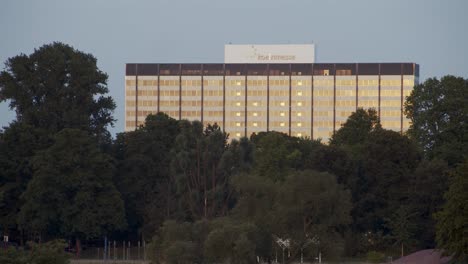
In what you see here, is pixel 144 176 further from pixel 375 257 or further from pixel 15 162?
pixel 375 257

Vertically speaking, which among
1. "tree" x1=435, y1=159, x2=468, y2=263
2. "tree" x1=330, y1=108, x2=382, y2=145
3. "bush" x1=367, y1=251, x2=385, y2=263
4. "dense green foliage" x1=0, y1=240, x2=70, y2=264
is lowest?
"bush" x1=367, y1=251, x2=385, y2=263

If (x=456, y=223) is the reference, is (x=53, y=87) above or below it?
above

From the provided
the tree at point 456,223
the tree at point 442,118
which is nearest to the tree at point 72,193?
the tree at point 442,118

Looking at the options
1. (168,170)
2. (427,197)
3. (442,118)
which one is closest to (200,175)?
(168,170)

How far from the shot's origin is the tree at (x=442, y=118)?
139250 millimetres

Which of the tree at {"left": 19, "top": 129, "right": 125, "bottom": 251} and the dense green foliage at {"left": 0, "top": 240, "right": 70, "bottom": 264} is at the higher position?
the tree at {"left": 19, "top": 129, "right": 125, "bottom": 251}

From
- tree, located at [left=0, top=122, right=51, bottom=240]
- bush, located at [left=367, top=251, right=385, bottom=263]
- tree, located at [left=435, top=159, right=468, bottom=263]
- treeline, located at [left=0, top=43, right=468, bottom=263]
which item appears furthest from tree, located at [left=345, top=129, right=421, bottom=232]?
tree, located at [left=435, top=159, right=468, bottom=263]

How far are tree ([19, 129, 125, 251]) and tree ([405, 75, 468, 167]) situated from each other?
40.7 meters

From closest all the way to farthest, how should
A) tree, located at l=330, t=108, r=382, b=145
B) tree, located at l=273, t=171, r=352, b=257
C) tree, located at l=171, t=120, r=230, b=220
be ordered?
tree, located at l=273, t=171, r=352, b=257
tree, located at l=171, t=120, r=230, b=220
tree, located at l=330, t=108, r=382, b=145

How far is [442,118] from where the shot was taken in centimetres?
14425

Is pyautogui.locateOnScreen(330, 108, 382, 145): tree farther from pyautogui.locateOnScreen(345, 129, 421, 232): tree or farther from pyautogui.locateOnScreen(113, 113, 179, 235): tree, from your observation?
pyautogui.locateOnScreen(113, 113, 179, 235): tree

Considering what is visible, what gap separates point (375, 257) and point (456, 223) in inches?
1361

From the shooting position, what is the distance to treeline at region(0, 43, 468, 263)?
12506 centimetres

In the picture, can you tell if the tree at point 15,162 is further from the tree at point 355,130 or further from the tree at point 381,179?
the tree at point 355,130
